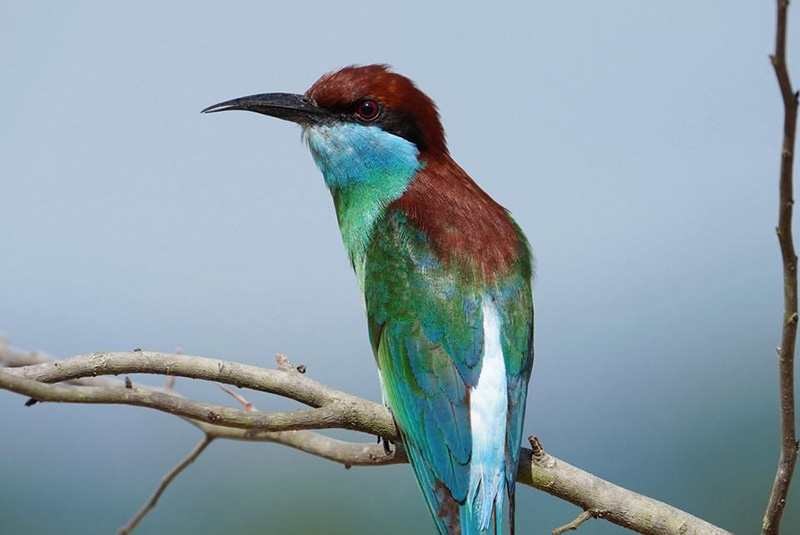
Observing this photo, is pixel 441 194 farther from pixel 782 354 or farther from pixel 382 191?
pixel 782 354

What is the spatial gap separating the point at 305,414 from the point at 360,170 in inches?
49.5

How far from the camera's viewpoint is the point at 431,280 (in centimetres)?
281

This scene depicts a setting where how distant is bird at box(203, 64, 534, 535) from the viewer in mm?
2568

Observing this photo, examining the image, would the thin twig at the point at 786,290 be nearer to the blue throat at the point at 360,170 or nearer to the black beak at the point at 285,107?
the blue throat at the point at 360,170

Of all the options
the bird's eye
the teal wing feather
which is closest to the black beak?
the bird's eye

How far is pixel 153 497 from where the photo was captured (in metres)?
2.78

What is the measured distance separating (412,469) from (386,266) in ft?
1.93

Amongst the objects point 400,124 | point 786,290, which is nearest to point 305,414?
point 786,290

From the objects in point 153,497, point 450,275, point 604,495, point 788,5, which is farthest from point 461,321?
point 788,5

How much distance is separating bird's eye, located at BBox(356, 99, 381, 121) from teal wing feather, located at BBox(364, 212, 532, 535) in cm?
49

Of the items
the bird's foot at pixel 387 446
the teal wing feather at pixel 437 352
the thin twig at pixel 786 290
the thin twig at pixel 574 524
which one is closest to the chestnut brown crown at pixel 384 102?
the teal wing feather at pixel 437 352

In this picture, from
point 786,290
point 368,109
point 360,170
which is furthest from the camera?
point 368,109

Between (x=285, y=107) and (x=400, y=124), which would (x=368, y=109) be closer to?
(x=400, y=124)

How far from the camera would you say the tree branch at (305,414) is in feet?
6.34
